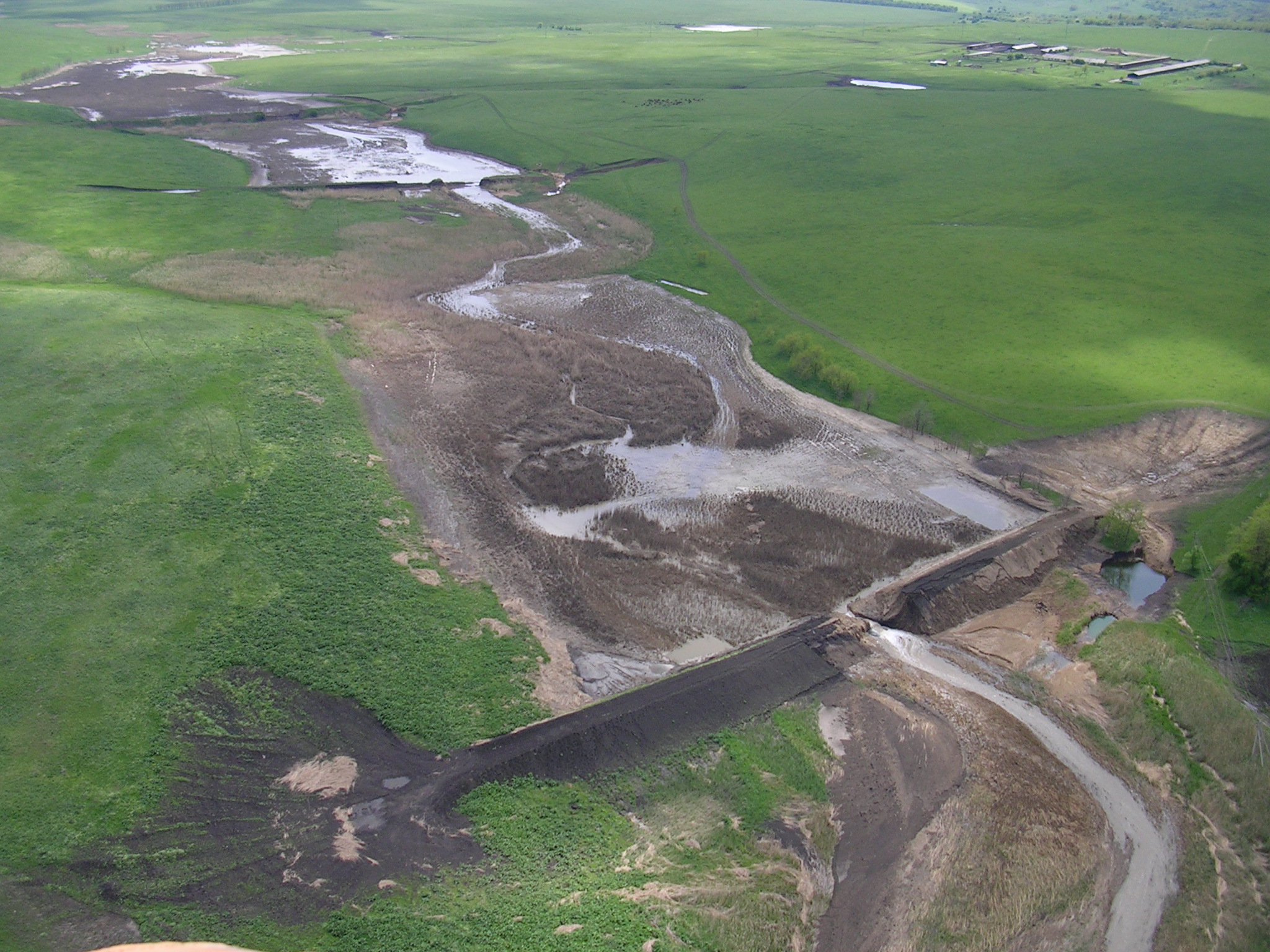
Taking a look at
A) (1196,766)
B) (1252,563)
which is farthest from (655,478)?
(1252,563)

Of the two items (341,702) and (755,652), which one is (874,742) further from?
(341,702)

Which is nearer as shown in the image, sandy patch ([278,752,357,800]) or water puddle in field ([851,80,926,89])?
sandy patch ([278,752,357,800])

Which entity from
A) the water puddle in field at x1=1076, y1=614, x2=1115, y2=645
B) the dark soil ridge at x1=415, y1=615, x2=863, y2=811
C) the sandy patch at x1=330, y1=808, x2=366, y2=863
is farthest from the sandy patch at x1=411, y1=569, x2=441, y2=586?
the water puddle in field at x1=1076, y1=614, x2=1115, y2=645

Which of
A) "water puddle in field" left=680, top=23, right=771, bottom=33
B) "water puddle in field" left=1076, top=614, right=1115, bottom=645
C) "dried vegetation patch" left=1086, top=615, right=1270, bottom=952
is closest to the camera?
"dried vegetation patch" left=1086, top=615, right=1270, bottom=952

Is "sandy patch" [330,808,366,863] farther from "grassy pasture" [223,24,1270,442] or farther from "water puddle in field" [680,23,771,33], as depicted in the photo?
"water puddle in field" [680,23,771,33]

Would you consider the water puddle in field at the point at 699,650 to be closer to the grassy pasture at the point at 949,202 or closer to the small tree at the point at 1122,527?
the small tree at the point at 1122,527

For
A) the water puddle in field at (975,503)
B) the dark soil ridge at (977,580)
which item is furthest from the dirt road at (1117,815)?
the water puddle in field at (975,503)
